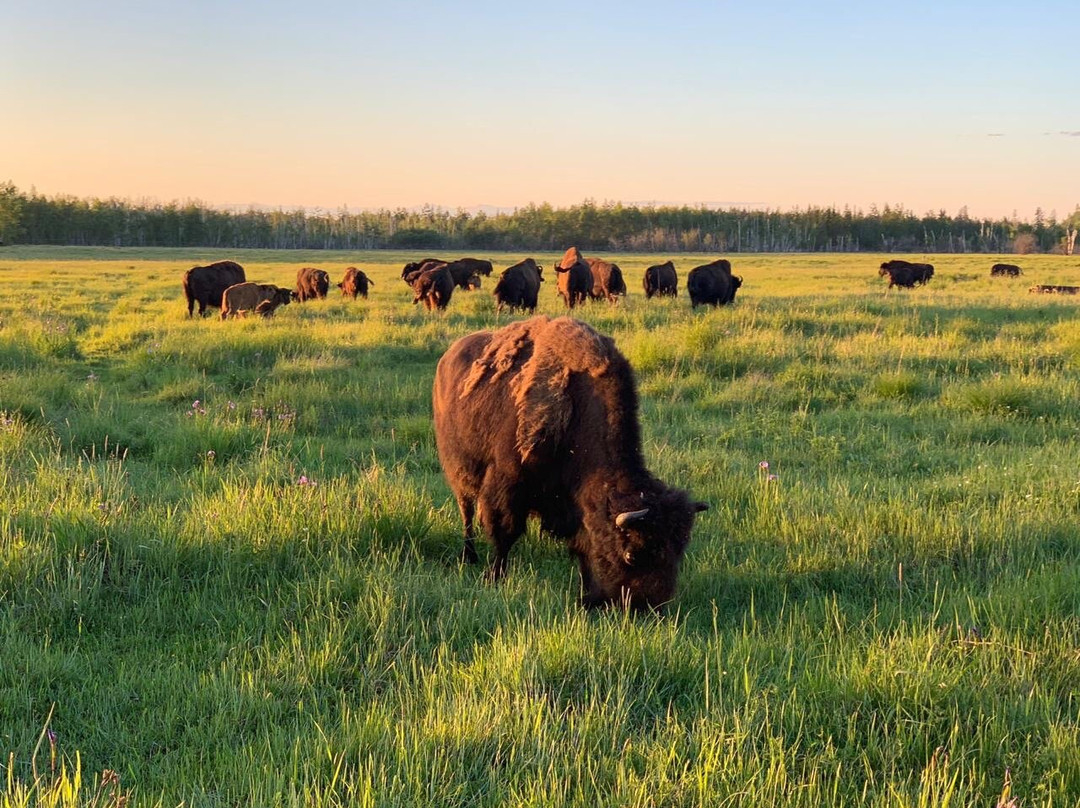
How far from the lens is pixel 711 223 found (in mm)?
135125

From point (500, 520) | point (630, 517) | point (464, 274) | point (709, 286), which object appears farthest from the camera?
point (464, 274)

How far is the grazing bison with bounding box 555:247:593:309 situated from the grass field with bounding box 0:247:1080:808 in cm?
1474

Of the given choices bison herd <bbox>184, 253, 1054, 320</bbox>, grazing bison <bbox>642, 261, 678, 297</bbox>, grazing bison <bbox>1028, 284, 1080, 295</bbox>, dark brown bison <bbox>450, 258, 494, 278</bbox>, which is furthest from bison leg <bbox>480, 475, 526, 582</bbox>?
dark brown bison <bbox>450, 258, 494, 278</bbox>

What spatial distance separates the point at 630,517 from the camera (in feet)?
12.5

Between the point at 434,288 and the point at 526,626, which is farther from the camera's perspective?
the point at 434,288

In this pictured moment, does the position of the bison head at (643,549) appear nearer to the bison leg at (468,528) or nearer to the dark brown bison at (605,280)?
the bison leg at (468,528)

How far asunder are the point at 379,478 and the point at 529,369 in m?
1.63

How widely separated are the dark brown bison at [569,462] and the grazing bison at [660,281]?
73.4 ft

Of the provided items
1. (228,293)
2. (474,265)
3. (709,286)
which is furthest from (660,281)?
(228,293)

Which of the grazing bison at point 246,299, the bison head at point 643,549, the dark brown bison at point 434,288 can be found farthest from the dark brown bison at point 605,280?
the bison head at point 643,549

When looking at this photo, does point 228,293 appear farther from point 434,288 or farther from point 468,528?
point 468,528

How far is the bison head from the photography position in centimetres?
390

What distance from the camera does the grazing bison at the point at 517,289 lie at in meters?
21.1

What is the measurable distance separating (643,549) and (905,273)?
126 feet
